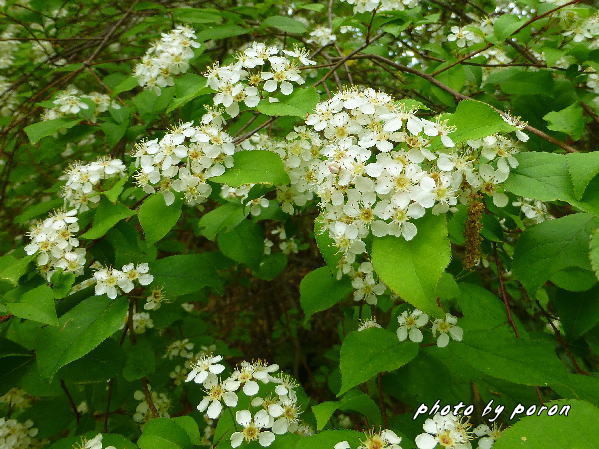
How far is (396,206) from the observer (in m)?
1.32

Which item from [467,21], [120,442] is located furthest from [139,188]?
[467,21]

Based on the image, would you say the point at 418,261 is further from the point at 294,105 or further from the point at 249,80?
the point at 249,80

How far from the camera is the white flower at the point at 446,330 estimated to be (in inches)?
68.3

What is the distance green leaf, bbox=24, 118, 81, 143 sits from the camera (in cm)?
232

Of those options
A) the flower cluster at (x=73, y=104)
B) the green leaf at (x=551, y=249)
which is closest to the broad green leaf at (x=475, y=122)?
the green leaf at (x=551, y=249)

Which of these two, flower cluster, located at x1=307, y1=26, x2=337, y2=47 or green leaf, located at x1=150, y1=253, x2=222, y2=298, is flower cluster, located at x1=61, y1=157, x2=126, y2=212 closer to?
green leaf, located at x1=150, y1=253, x2=222, y2=298

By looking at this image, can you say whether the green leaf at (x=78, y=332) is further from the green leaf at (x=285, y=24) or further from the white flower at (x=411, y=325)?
the green leaf at (x=285, y=24)

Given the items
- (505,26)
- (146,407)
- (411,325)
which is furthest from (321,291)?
(505,26)

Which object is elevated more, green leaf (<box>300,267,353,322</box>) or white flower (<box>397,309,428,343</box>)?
white flower (<box>397,309,428,343</box>)

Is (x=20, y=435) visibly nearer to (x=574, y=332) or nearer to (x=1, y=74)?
(x=574, y=332)

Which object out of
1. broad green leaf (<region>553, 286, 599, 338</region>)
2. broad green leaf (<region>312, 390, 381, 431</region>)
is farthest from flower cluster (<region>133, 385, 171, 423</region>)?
broad green leaf (<region>553, 286, 599, 338</region>)

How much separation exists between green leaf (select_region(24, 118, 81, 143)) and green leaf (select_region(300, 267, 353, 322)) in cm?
148

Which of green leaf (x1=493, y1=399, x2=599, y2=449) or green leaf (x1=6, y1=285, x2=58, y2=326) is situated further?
green leaf (x1=6, y1=285, x2=58, y2=326)

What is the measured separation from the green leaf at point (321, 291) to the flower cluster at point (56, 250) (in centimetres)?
89
